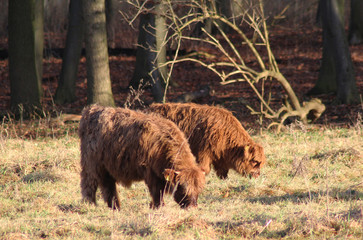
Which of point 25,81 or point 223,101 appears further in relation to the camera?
point 223,101

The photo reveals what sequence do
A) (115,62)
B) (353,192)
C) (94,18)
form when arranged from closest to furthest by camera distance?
(353,192), (94,18), (115,62)

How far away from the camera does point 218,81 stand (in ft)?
72.8

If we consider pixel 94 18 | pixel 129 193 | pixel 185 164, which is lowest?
pixel 129 193

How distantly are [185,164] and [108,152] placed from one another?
3.85 feet

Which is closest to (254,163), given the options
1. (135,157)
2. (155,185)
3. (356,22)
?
(155,185)

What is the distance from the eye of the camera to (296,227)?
18.6 feet

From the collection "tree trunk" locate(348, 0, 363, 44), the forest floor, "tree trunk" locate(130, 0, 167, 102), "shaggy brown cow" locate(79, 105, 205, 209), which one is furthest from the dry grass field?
"tree trunk" locate(348, 0, 363, 44)

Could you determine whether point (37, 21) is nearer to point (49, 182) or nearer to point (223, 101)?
point (223, 101)

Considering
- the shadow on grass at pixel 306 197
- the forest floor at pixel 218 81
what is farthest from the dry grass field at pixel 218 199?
the forest floor at pixel 218 81

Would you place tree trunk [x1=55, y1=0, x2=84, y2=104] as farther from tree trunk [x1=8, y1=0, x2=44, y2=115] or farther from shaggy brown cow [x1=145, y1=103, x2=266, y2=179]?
shaggy brown cow [x1=145, y1=103, x2=266, y2=179]

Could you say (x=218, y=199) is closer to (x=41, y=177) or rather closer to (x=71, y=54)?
(x=41, y=177)

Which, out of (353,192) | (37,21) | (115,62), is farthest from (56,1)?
(353,192)

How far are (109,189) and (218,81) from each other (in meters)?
15.2

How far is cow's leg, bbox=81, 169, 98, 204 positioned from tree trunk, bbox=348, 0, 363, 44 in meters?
20.2
